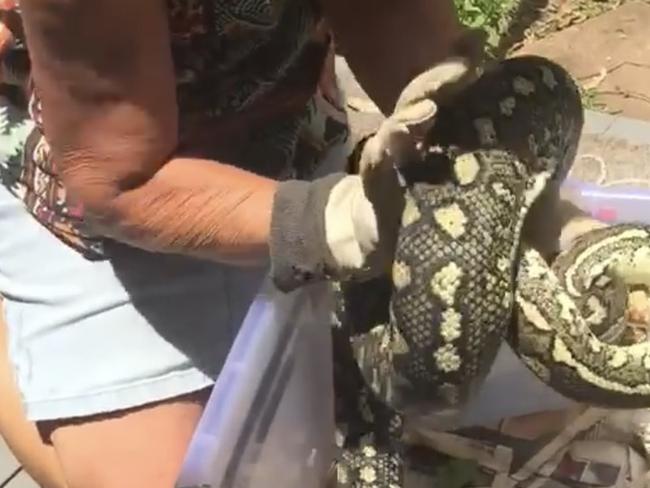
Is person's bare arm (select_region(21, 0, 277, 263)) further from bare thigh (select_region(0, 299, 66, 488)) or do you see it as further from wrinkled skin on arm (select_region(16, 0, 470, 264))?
bare thigh (select_region(0, 299, 66, 488))

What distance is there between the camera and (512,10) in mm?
1264

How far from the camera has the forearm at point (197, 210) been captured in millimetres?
1378

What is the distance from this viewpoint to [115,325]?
5.22ft

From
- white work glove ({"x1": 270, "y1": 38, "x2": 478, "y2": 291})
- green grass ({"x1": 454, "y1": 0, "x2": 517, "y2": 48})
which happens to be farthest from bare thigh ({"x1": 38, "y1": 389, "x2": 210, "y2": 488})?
green grass ({"x1": 454, "y1": 0, "x2": 517, "y2": 48})

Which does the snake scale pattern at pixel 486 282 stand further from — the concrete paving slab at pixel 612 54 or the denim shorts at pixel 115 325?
the concrete paving slab at pixel 612 54

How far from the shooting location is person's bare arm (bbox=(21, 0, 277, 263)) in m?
1.31

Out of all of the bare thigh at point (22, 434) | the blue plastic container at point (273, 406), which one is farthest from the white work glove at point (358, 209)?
the bare thigh at point (22, 434)

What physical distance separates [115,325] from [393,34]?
44cm

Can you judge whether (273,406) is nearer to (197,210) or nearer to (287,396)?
(287,396)

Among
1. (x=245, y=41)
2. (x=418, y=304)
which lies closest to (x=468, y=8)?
(x=245, y=41)

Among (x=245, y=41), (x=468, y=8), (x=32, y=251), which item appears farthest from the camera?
(x=468, y=8)

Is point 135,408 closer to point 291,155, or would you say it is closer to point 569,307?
point 291,155

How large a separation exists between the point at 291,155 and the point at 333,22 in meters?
0.16

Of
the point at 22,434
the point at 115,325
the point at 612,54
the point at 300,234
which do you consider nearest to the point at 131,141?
the point at 300,234
